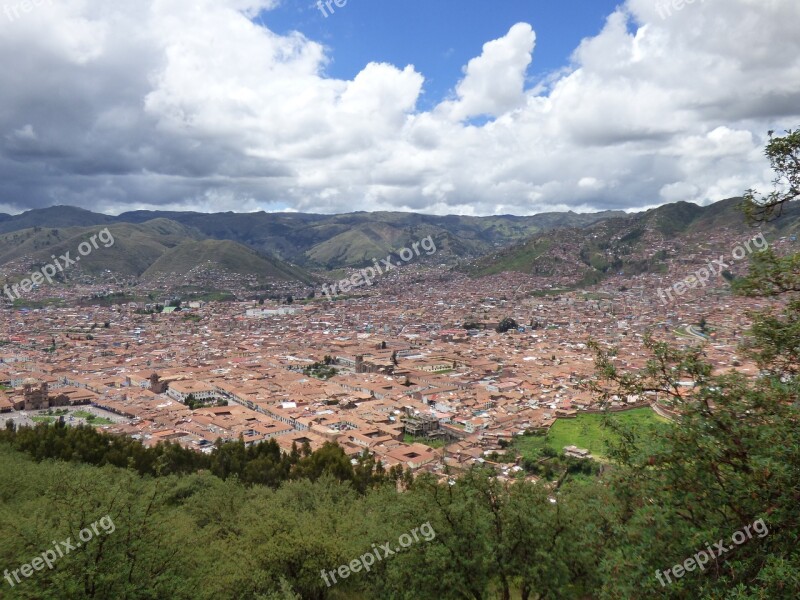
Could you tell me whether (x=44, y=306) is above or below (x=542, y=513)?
above

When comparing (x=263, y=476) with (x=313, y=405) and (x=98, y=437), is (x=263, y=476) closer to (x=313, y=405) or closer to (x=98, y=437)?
(x=98, y=437)

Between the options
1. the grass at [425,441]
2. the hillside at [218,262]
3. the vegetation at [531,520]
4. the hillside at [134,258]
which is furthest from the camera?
the hillside at [218,262]

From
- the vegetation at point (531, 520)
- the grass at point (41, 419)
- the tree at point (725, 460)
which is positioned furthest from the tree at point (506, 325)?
the tree at point (725, 460)

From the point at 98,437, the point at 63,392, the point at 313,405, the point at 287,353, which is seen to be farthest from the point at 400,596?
the point at 287,353

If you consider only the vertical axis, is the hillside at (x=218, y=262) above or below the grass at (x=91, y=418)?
above

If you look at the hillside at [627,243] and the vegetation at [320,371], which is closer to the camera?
the vegetation at [320,371]

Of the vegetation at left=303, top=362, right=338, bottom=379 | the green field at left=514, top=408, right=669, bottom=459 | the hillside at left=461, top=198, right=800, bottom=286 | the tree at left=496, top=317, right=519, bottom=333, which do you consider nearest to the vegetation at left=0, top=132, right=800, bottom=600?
the green field at left=514, top=408, right=669, bottom=459

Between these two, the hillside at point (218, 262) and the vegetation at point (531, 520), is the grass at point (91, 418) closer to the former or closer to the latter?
the vegetation at point (531, 520)

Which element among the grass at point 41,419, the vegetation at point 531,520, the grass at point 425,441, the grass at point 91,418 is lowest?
the grass at point 425,441
